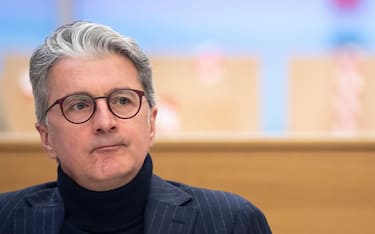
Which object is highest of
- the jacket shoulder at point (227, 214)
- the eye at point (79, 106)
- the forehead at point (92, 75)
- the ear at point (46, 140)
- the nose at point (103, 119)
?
the forehead at point (92, 75)

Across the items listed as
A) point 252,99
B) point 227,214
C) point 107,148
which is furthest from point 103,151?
point 252,99

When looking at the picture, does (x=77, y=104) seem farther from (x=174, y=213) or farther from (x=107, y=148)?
(x=174, y=213)

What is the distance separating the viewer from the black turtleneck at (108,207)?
1.49m

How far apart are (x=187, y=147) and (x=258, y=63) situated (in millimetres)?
1060

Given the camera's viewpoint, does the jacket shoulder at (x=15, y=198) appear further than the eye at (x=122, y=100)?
Yes

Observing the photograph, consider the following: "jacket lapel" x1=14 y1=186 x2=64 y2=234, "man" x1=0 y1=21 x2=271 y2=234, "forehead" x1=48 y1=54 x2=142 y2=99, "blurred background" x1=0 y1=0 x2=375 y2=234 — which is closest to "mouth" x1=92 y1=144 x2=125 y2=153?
"man" x1=0 y1=21 x2=271 y2=234

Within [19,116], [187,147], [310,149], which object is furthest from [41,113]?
[19,116]

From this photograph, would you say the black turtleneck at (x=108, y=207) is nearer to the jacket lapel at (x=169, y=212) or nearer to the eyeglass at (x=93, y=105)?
the jacket lapel at (x=169, y=212)

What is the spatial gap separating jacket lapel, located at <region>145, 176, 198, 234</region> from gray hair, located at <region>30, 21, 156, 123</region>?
0.22 m

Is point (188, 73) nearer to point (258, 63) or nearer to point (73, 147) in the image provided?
point (258, 63)

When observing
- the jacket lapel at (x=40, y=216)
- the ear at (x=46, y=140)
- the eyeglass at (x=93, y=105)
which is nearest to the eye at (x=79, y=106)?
the eyeglass at (x=93, y=105)

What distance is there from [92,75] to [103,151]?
169 millimetres

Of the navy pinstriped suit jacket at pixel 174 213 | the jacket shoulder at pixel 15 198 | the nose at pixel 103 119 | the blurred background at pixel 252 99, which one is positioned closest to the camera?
the nose at pixel 103 119

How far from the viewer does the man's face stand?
139 centimetres
